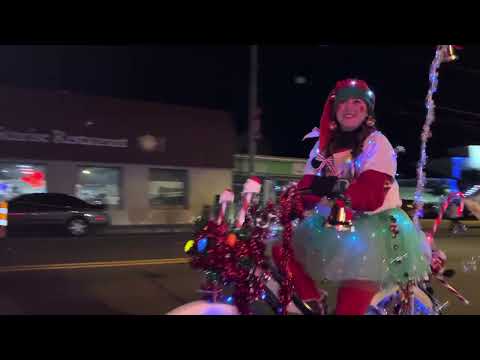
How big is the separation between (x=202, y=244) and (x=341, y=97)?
1.26 metres

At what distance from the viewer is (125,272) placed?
28.9 feet

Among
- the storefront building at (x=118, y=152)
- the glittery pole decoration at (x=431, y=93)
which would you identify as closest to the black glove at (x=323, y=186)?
the glittery pole decoration at (x=431, y=93)

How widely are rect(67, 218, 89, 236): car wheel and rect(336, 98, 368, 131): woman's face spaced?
14.7m

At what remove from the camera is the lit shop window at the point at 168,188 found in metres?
22.3

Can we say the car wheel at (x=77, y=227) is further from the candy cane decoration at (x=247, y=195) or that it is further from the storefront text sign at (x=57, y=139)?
the candy cane decoration at (x=247, y=195)

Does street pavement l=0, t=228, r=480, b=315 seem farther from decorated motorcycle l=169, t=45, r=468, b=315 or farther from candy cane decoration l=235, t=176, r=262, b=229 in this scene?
candy cane decoration l=235, t=176, r=262, b=229

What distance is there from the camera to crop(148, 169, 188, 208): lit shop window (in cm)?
2234

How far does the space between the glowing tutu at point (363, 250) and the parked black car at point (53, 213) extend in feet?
48.0

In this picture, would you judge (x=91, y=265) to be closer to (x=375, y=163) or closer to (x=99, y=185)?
(x=375, y=163)

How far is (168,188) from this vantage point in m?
22.9

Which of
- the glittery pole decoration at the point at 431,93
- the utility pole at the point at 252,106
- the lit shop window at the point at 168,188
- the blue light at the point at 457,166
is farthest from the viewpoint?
the blue light at the point at 457,166

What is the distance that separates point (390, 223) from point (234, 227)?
35.1 inches

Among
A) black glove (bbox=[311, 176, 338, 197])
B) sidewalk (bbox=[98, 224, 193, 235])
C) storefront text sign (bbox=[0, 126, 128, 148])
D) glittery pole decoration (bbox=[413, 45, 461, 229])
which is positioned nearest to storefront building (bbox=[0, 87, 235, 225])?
storefront text sign (bbox=[0, 126, 128, 148])
